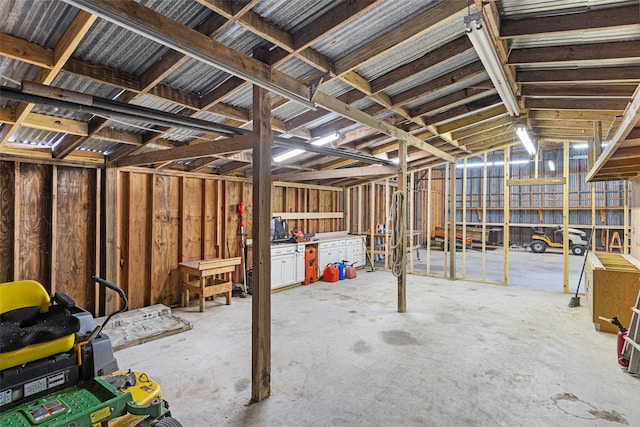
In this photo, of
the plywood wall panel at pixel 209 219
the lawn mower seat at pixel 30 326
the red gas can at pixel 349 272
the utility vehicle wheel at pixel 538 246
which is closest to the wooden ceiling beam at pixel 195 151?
the plywood wall panel at pixel 209 219

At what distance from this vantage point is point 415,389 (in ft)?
8.96

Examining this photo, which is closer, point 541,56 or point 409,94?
point 541,56

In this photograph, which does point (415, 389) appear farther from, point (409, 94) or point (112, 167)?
point (112, 167)

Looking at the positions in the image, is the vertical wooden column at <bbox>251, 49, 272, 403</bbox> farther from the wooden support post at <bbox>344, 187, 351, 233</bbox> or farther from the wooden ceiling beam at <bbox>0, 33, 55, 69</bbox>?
the wooden support post at <bbox>344, 187, 351, 233</bbox>

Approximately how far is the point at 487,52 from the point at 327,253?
537 cm

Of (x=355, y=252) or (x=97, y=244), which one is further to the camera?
(x=355, y=252)

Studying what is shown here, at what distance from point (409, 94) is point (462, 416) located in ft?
10.5

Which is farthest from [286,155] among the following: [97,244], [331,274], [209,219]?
[97,244]

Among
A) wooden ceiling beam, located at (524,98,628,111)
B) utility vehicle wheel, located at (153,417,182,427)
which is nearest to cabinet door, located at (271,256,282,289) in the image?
utility vehicle wheel, located at (153,417,182,427)

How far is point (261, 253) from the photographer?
263 centimetres

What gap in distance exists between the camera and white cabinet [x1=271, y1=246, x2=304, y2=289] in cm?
601

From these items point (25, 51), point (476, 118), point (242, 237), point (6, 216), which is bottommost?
point (242, 237)

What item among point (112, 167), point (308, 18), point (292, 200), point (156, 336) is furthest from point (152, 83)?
point (292, 200)

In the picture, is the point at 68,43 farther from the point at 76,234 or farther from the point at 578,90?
the point at 578,90
